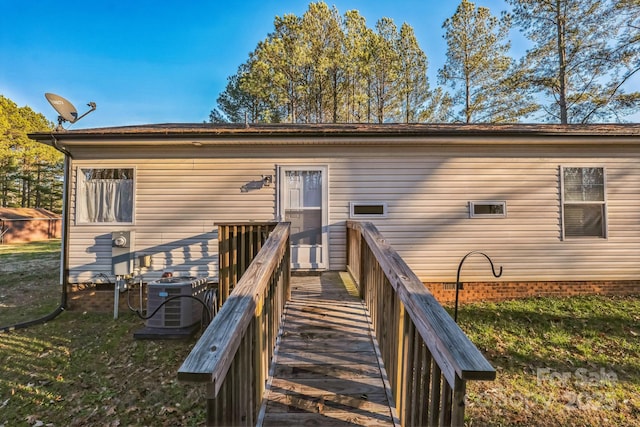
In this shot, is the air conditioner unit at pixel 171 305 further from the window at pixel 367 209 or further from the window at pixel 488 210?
the window at pixel 488 210

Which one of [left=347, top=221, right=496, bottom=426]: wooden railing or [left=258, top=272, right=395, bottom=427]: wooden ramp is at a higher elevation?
[left=347, top=221, right=496, bottom=426]: wooden railing

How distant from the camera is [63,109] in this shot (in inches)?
222

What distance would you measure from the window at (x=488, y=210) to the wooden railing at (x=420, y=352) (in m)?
3.92

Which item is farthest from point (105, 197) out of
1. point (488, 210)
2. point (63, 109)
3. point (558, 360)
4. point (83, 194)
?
point (558, 360)

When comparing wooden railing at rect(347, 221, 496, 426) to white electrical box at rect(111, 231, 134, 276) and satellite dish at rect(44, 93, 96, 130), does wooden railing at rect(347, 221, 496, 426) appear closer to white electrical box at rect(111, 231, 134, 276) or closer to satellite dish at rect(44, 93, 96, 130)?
white electrical box at rect(111, 231, 134, 276)

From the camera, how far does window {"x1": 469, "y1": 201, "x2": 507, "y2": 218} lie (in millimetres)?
5750

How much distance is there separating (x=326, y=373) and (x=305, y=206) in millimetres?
3818

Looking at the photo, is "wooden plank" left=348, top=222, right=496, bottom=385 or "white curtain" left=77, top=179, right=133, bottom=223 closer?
"wooden plank" left=348, top=222, right=496, bottom=385

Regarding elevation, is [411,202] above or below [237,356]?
above

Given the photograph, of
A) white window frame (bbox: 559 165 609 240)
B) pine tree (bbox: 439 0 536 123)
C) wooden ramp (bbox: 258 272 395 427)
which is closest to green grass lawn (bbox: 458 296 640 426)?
white window frame (bbox: 559 165 609 240)

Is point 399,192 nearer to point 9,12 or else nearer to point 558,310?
point 558,310

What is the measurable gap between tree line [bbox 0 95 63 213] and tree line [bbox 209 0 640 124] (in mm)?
17585

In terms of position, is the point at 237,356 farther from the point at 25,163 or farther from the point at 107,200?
the point at 25,163

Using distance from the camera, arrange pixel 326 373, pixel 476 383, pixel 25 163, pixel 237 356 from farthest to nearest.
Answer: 1. pixel 25 163
2. pixel 476 383
3. pixel 326 373
4. pixel 237 356
